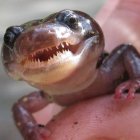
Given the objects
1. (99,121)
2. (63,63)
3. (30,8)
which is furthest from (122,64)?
(30,8)

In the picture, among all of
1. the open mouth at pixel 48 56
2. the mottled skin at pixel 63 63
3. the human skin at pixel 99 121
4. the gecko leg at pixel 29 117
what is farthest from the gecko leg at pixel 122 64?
the open mouth at pixel 48 56

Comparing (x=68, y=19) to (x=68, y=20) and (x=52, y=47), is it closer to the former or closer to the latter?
(x=68, y=20)

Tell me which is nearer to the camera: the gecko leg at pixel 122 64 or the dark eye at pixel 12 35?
the dark eye at pixel 12 35

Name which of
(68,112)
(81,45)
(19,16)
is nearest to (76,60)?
(81,45)

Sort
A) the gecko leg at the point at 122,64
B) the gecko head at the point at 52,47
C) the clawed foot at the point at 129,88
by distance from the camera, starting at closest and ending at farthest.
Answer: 1. the gecko head at the point at 52,47
2. the clawed foot at the point at 129,88
3. the gecko leg at the point at 122,64

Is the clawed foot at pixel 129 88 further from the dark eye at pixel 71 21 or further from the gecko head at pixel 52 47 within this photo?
the dark eye at pixel 71 21

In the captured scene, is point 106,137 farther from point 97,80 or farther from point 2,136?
point 2,136

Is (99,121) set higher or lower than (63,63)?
lower

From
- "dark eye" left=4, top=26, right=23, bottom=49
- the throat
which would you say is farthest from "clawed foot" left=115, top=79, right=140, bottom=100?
"dark eye" left=4, top=26, right=23, bottom=49
